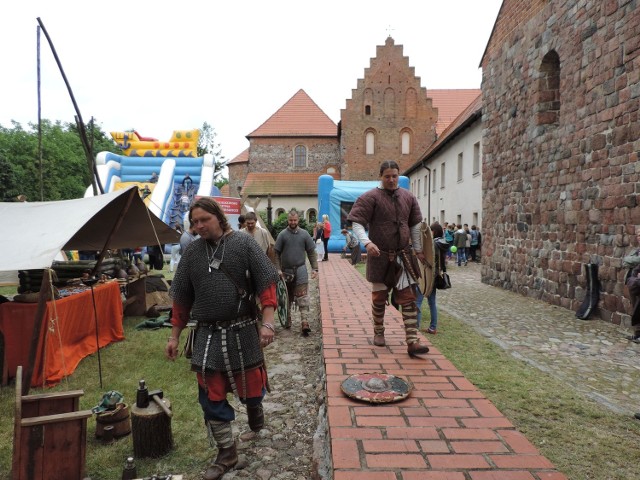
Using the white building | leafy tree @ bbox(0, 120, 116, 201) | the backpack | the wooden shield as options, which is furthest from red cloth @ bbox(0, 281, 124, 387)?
leafy tree @ bbox(0, 120, 116, 201)

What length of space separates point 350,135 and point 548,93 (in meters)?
28.3

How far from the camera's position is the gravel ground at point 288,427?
9.66ft

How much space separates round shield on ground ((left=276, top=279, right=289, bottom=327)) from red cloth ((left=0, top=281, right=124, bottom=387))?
2409 millimetres

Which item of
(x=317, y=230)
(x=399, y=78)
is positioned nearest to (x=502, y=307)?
(x=317, y=230)

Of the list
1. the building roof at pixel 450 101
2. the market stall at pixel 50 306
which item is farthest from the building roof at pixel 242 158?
the market stall at pixel 50 306

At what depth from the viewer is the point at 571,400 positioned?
12.6ft

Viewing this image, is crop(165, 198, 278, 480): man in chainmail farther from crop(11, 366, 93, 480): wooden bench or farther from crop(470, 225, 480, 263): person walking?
crop(470, 225, 480, 263): person walking

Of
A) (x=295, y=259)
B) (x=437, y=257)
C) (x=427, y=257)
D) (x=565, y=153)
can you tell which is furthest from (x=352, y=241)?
(x=427, y=257)

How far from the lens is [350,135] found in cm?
3681

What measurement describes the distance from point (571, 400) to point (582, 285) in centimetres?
463

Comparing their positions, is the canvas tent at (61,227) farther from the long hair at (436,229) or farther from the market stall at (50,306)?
the long hair at (436,229)

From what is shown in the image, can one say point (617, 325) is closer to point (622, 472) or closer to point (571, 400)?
point (571, 400)

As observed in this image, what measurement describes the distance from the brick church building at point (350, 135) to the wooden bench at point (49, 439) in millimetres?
30435

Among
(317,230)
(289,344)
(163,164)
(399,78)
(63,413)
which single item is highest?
(399,78)
